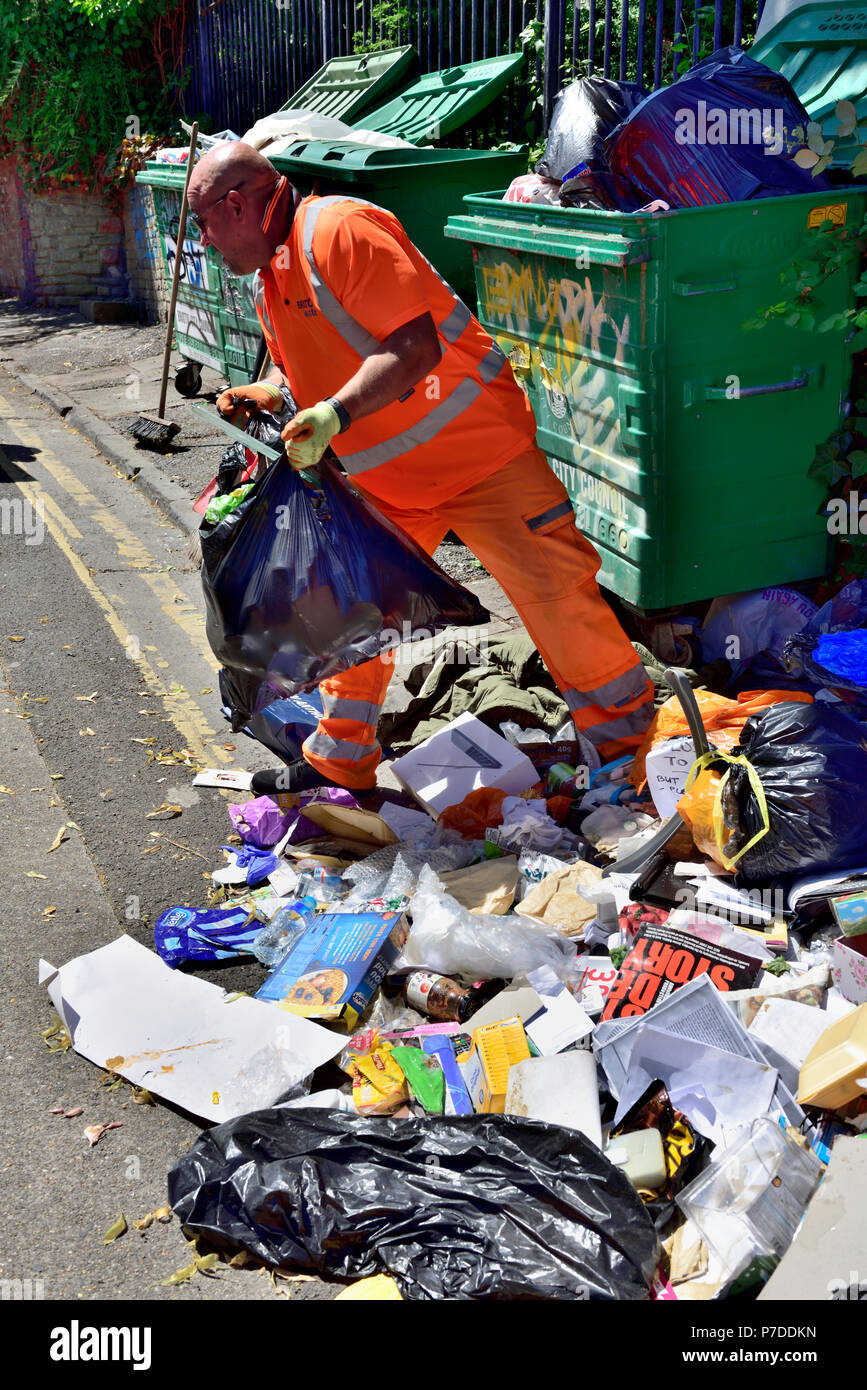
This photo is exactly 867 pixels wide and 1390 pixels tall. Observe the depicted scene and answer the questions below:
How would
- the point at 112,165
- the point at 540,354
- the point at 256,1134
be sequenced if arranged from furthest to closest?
the point at 112,165 → the point at 540,354 → the point at 256,1134

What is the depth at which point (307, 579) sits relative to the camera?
3.31 m

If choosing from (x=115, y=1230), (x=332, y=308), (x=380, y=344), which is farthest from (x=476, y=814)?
(x=115, y=1230)

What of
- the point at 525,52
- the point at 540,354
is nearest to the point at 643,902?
the point at 540,354

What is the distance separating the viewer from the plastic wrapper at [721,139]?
12.4 ft

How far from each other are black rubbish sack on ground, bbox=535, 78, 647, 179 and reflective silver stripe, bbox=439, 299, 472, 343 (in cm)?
111

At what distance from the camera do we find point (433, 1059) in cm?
264

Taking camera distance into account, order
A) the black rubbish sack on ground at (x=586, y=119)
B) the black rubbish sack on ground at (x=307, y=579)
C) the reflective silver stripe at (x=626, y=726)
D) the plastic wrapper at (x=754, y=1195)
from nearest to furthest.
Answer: the plastic wrapper at (x=754, y=1195)
the black rubbish sack on ground at (x=307, y=579)
the reflective silver stripe at (x=626, y=726)
the black rubbish sack on ground at (x=586, y=119)

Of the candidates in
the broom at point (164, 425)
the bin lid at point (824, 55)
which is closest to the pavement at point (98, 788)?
the broom at point (164, 425)

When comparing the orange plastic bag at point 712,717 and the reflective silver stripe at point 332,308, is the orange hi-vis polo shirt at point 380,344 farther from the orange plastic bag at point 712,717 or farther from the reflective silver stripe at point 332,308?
the orange plastic bag at point 712,717

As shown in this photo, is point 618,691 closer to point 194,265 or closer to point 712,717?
point 712,717

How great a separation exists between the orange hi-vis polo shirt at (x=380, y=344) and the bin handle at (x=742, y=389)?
557 millimetres
